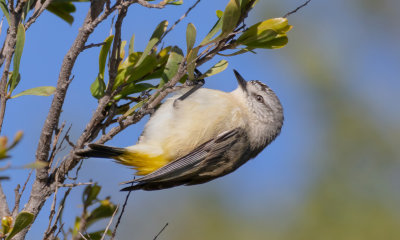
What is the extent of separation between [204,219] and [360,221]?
3236mm

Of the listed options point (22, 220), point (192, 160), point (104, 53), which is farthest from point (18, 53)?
point (192, 160)

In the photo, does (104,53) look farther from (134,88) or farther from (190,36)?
(190,36)

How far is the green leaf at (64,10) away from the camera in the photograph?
3.50 meters

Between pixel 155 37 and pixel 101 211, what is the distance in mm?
1134

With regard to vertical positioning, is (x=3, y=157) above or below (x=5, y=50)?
below

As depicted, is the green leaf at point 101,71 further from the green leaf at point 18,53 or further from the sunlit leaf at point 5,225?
the sunlit leaf at point 5,225

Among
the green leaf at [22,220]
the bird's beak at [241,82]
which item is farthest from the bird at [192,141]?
the green leaf at [22,220]

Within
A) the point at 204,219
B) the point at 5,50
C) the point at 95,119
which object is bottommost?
the point at 204,219

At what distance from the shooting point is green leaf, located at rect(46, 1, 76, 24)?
3504 mm

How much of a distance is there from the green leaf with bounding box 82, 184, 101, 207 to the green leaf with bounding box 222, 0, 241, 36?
121cm

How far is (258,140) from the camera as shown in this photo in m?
4.82

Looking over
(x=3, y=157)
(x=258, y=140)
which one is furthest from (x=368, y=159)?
(x=3, y=157)

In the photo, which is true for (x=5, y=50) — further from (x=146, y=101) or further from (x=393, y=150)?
(x=393, y=150)

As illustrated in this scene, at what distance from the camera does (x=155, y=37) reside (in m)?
3.15
